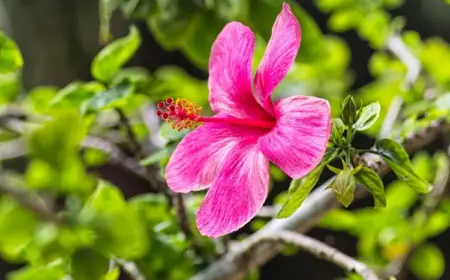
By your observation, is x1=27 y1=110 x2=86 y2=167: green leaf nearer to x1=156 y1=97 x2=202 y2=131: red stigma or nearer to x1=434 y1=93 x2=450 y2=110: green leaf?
x1=156 y1=97 x2=202 y2=131: red stigma

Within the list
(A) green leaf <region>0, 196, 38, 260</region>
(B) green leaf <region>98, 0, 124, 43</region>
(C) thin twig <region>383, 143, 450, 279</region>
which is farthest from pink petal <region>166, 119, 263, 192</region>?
(C) thin twig <region>383, 143, 450, 279</region>

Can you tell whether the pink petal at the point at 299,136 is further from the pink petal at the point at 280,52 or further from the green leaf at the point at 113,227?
the green leaf at the point at 113,227

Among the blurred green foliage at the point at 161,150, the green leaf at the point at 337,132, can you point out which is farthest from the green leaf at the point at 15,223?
the green leaf at the point at 337,132

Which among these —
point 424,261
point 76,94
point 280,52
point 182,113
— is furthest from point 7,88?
point 424,261

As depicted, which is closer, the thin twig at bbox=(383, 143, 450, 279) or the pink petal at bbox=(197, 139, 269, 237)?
the pink petal at bbox=(197, 139, 269, 237)

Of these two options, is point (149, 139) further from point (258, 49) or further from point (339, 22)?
point (339, 22)
